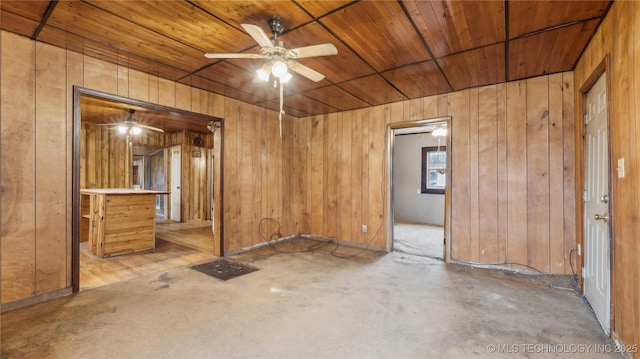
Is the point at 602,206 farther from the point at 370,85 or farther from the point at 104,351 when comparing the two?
the point at 104,351

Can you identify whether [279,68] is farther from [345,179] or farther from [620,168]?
[345,179]

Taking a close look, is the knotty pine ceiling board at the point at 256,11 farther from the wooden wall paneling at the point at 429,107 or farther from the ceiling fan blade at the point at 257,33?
the wooden wall paneling at the point at 429,107

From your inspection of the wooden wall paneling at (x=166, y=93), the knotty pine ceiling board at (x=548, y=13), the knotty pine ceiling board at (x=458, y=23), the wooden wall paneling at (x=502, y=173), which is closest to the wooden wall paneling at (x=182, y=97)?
the wooden wall paneling at (x=166, y=93)

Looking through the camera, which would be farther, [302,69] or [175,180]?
[175,180]

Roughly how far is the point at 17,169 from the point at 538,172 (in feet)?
17.9

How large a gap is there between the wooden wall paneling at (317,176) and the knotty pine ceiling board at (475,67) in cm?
245

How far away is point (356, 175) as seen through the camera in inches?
190

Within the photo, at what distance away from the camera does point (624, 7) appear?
1786 millimetres

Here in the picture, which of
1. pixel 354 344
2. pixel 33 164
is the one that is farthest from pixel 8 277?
pixel 354 344

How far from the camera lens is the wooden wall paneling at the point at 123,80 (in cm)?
306

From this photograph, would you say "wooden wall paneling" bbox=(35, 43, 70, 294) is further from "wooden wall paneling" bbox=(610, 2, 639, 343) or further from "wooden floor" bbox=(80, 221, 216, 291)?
"wooden wall paneling" bbox=(610, 2, 639, 343)

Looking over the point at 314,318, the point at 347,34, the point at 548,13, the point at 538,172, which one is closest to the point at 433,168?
the point at 538,172

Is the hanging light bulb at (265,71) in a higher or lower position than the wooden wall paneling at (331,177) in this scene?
higher

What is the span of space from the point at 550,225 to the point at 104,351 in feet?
14.8
